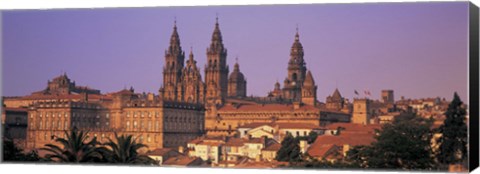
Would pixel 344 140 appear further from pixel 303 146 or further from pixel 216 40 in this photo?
pixel 216 40

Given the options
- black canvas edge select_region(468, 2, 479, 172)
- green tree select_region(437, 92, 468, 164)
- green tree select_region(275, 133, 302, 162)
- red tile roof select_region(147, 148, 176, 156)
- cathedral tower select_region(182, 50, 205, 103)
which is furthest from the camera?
cathedral tower select_region(182, 50, 205, 103)

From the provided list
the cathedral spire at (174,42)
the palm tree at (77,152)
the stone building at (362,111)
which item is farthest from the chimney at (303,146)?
the palm tree at (77,152)

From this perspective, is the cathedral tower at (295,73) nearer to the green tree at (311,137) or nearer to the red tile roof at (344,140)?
the green tree at (311,137)

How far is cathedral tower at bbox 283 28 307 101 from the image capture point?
2016 cm

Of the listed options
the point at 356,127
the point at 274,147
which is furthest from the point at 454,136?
the point at 274,147

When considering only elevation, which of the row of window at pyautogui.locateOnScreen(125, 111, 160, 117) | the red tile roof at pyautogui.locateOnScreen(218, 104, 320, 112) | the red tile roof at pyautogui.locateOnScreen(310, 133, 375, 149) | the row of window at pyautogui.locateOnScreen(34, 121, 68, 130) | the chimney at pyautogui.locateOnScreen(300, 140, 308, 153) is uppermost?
the red tile roof at pyautogui.locateOnScreen(218, 104, 320, 112)

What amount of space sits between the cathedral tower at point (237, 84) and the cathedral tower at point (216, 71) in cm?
13

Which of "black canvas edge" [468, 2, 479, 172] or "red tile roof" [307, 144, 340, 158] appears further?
"red tile roof" [307, 144, 340, 158]

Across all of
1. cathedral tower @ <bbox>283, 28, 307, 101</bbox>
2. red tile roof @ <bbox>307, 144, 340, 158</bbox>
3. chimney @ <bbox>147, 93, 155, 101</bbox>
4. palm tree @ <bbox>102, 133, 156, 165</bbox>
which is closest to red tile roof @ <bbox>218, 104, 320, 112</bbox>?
cathedral tower @ <bbox>283, 28, 307, 101</bbox>

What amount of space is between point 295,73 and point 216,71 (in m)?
2.48

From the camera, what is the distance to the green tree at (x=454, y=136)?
1745cm

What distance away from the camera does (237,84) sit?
2352 cm

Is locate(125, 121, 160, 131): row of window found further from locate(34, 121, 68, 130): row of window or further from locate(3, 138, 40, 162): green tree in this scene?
locate(3, 138, 40, 162): green tree

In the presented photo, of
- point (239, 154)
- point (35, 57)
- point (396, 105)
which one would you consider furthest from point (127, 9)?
point (396, 105)
